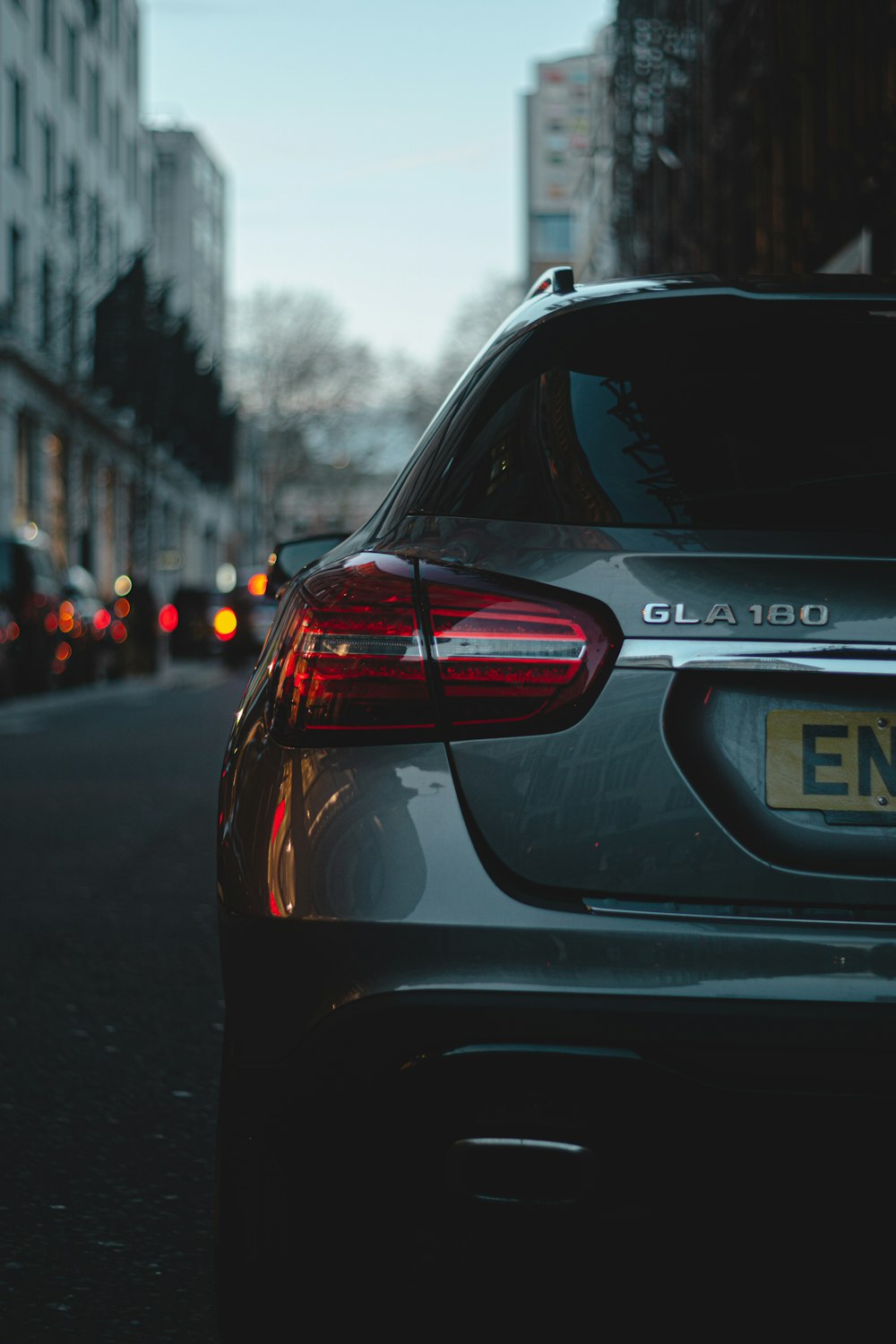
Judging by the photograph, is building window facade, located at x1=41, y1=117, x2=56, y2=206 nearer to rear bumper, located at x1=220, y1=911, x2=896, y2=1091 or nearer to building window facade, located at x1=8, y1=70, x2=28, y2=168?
building window facade, located at x1=8, y1=70, x2=28, y2=168

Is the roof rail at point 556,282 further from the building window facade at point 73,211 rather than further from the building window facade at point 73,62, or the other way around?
the building window facade at point 73,62

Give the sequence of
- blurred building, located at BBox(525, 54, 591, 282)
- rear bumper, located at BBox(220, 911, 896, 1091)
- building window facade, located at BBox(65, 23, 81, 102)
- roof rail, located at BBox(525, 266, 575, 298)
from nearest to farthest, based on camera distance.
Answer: rear bumper, located at BBox(220, 911, 896, 1091), roof rail, located at BBox(525, 266, 575, 298), building window facade, located at BBox(65, 23, 81, 102), blurred building, located at BBox(525, 54, 591, 282)

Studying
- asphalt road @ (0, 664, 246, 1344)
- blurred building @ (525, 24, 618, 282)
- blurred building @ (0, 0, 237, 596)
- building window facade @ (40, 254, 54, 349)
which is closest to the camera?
asphalt road @ (0, 664, 246, 1344)

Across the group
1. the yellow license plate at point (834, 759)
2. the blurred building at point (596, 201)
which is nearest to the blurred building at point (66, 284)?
the blurred building at point (596, 201)

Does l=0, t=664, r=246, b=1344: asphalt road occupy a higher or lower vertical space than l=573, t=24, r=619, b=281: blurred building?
lower

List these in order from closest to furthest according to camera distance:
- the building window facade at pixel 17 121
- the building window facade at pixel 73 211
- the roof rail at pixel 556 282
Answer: the roof rail at pixel 556 282
the building window facade at pixel 73 211
the building window facade at pixel 17 121

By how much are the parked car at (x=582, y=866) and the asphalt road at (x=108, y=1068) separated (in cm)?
56

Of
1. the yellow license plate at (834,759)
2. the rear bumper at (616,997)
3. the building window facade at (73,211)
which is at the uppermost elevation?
the building window facade at (73,211)

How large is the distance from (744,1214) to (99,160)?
185 ft

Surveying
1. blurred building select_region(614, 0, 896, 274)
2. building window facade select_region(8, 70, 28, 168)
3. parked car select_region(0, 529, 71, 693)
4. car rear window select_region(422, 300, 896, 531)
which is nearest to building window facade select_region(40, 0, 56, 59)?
building window facade select_region(8, 70, 28, 168)

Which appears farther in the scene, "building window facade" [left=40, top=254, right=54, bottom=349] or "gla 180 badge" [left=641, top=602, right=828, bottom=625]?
"building window facade" [left=40, top=254, right=54, bottom=349]

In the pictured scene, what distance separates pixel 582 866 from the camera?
7.29ft

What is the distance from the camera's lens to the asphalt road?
299cm

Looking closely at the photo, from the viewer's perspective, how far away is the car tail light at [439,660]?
226 cm
